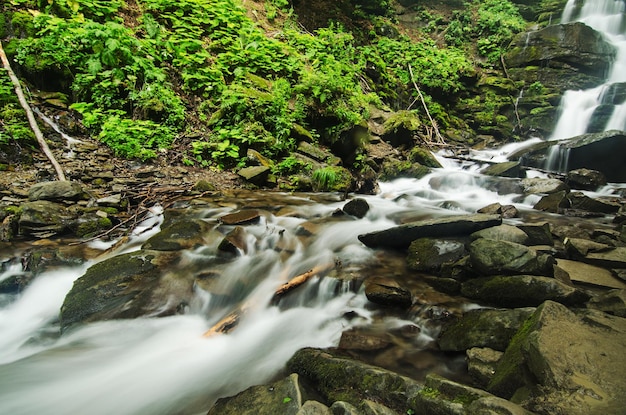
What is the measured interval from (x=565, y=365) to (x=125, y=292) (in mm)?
3708

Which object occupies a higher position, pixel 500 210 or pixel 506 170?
pixel 506 170

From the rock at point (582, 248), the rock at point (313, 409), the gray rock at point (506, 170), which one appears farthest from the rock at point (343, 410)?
the gray rock at point (506, 170)

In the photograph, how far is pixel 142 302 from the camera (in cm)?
340

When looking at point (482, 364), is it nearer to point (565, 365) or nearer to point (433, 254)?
point (565, 365)

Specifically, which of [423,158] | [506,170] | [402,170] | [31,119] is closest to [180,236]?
[31,119]

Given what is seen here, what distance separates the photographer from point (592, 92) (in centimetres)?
1404

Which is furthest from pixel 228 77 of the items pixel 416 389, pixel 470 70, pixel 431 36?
pixel 431 36

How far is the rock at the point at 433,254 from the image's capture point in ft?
12.9

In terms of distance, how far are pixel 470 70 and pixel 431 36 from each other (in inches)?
185

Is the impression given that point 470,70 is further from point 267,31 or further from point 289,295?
point 289,295

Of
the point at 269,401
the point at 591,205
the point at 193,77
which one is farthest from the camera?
the point at 193,77

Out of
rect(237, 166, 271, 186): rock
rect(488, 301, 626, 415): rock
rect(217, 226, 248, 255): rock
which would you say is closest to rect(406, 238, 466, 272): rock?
rect(488, 301, 626, 415): rock

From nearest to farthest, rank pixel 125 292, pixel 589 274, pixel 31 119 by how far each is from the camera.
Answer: pixel 125 292, pixel 589 274, pixel 31 119

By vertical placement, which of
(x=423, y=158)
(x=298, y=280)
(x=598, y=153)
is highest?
(x=598, y=153)
